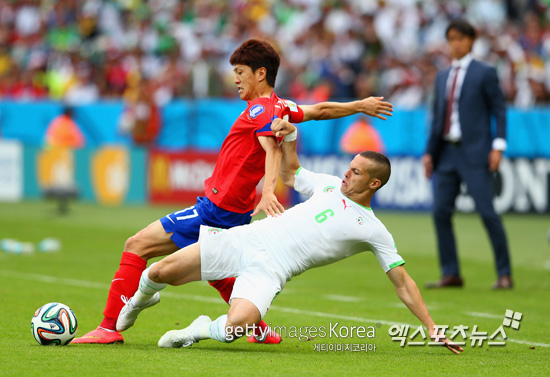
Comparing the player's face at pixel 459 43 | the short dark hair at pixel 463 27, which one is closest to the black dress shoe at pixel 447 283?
the player's face at pixel 459 43

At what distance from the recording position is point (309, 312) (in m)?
8.64

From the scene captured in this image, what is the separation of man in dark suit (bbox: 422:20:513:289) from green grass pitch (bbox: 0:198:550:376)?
0.49 meters

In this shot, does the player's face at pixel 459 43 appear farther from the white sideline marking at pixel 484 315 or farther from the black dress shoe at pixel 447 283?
the white sideline marking at pixel 484 315

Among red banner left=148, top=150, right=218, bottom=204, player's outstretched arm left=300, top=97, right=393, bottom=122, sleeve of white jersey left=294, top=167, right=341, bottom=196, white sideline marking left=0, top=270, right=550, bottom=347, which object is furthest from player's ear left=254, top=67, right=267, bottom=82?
red banner left=148, top=150, right=218, bottom=204

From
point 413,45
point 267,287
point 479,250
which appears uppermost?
point 413,45

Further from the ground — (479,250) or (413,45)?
(413,45)

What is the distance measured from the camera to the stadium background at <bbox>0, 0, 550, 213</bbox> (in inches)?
781

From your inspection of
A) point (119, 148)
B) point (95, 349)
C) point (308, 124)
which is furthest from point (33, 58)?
point (95, 349)

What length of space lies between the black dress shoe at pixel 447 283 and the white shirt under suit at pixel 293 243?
4.00 m

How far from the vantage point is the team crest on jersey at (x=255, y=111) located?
6.71m

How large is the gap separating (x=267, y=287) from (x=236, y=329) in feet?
1.24

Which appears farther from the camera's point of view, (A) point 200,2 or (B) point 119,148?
(A) point 200,2

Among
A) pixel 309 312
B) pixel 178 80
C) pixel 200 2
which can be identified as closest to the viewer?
pixel 309 312

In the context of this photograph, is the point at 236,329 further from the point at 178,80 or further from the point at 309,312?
the point at 178,80
